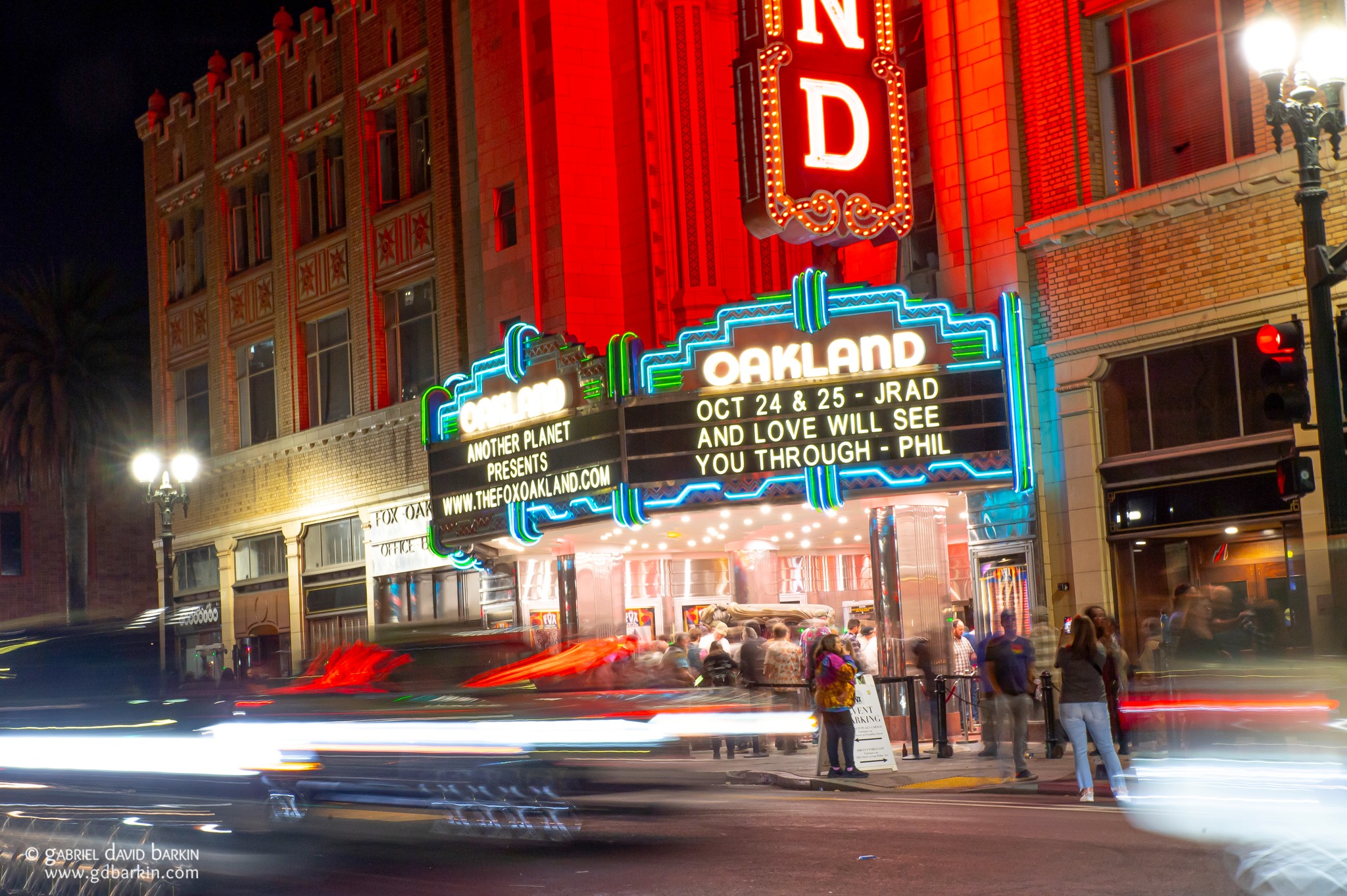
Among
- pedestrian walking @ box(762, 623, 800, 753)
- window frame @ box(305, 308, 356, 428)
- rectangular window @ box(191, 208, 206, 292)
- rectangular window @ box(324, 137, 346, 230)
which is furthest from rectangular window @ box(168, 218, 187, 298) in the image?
pedestrian walking @ box(762, 623, 800, 753)

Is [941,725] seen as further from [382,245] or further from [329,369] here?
[329,369]

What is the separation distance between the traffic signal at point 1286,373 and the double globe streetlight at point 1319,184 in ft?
0.51

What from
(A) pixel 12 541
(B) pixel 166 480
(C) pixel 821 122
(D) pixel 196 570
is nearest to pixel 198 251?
(D) pixel 196 570

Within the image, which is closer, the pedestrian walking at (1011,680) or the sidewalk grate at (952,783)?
the sidewalk grate at (952,783)

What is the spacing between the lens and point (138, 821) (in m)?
10.1

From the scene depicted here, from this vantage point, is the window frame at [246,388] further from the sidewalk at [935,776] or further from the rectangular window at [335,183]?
the sidewalk at [935,776]

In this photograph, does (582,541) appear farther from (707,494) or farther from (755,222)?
(755,222)

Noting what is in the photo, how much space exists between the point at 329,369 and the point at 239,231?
6.12 meters

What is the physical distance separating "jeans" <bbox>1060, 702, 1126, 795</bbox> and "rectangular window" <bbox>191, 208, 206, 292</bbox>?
32366 mm

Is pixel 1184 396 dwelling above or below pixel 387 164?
below

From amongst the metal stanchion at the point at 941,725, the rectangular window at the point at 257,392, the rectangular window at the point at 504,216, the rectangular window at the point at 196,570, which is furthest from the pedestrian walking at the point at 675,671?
the rectangular window at the point at 196,570

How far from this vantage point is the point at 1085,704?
14219mm

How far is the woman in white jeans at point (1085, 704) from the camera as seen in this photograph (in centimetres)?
1422

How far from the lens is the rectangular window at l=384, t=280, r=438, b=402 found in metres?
33.3
